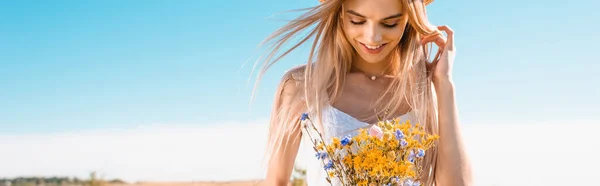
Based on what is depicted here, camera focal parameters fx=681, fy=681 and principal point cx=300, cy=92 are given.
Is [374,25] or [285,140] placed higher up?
[374,25]

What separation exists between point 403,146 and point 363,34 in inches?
44.0

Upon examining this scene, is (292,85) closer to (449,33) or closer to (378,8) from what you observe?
(378,8)

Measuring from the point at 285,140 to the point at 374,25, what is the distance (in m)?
0.75

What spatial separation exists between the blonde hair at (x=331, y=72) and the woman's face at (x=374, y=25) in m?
0.09

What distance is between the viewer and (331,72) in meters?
3.45

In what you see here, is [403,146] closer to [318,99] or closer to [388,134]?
[388,134]

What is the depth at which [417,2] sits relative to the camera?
127 inches

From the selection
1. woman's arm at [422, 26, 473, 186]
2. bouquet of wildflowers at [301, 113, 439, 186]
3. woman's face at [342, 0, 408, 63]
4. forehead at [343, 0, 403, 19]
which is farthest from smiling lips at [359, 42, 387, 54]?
bouquet of wildflowers at [301, 113, 439, 186]

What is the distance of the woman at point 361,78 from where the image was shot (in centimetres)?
318

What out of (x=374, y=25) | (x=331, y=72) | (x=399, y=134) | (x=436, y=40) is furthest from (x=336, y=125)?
(x=399, y=134)

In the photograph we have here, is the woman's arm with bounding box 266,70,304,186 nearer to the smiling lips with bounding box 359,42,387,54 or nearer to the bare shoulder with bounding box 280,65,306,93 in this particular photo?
the bare shoulder with bounding box 280,65,306,93

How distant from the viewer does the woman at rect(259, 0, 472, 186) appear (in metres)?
3.18

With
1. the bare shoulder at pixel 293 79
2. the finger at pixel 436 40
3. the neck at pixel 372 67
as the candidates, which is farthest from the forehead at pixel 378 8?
the bare shoulder at pixel 293 79

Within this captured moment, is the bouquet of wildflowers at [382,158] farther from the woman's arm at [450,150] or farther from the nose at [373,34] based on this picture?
the nose at [373,34]
